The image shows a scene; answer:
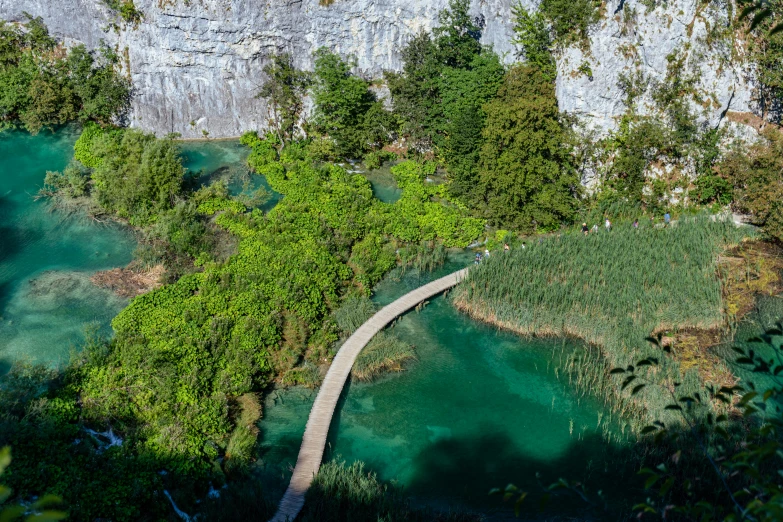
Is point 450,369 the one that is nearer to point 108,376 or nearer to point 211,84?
point 108,376

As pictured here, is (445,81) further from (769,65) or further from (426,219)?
(769,65)

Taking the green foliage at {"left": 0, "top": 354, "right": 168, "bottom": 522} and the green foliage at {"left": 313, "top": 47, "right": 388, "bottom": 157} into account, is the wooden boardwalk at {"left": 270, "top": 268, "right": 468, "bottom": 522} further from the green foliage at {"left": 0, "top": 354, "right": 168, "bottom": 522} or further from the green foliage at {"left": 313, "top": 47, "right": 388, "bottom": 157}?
the green foliage at {"left": 313, "top": 47, "right": 388, "bottom": 157}

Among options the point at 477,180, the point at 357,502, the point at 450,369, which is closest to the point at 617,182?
the point at 477,180

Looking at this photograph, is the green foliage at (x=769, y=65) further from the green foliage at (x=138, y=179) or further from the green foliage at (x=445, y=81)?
the green foliage at (x=138, y=179)

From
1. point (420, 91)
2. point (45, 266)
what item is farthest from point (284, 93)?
point (45, 266)

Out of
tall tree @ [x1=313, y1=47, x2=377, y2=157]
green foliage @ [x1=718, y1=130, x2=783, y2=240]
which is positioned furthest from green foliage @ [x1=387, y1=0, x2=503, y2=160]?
green foliage @ [x1=718, y1=130, x2=783, y2=240]

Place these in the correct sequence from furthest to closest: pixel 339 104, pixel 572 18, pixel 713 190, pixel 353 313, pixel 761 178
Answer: pixel 339 104 < pixel 572 18 < pixel 713 190 < pixel 761 178 < pixel 353 313
